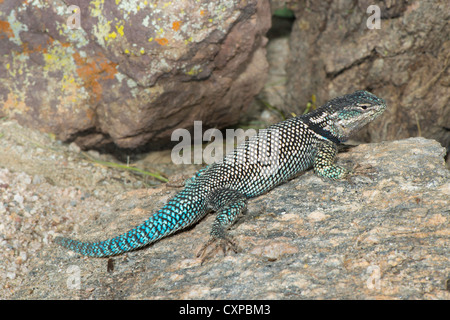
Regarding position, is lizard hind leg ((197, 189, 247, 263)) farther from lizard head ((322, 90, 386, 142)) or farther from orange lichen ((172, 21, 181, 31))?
orange lichen ((172, 21, 181, 31))

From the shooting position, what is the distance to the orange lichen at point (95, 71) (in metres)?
5.62

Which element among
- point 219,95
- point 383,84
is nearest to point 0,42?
point 219,95

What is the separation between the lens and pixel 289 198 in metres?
4.48

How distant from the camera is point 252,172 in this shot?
15.4ft

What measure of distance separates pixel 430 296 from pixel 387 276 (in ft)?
1.05

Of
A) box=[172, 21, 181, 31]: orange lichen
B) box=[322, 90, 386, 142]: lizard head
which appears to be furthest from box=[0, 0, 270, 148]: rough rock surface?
box=[322, 90, 386, 142]: lizard head

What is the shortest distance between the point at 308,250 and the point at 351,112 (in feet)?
6.76

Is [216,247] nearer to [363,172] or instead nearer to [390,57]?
[363,172]

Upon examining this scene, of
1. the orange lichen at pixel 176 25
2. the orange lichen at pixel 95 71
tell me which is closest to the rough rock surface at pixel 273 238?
the orange lichen at pixel 95 71

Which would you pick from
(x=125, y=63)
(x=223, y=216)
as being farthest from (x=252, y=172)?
(x=125, y=63)

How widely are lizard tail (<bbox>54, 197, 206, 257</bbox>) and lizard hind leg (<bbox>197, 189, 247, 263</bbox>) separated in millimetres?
264

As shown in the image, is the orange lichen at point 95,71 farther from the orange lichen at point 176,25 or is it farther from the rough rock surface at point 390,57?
the rough rock surface at point 390,57

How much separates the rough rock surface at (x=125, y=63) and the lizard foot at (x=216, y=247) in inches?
96.0
